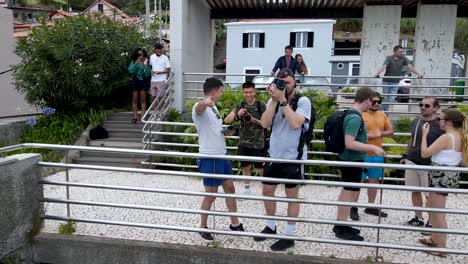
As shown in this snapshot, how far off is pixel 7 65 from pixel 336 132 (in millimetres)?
11248

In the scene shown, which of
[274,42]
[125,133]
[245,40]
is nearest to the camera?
[125,133]

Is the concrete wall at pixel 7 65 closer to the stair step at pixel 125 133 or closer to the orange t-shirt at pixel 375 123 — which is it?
the stair step at pixel 125 133

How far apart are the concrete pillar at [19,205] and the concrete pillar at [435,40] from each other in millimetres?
9371

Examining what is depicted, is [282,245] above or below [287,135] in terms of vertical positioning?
below

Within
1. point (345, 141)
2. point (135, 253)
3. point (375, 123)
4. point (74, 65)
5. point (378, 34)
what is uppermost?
point (378, 34)

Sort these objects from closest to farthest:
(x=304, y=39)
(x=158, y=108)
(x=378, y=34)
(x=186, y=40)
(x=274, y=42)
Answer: (x=158, y=108), (x=186, y=40), (x=378, y=34), (x=304, y=39), (x=274, y=42)

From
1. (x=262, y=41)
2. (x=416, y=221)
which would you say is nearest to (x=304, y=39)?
(x=262, y=41)

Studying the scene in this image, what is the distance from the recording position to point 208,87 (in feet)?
14.1

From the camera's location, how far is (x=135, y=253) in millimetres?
4102

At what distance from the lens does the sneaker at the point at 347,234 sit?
4.43 m

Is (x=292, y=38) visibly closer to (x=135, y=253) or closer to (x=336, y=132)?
(x=336, y=132)

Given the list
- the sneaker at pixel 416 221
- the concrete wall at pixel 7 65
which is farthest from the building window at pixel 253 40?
the sneaker at pixel 416 221

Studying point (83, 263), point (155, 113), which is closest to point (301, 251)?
point (83, 263)

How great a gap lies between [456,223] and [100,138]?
6956 millimetres
